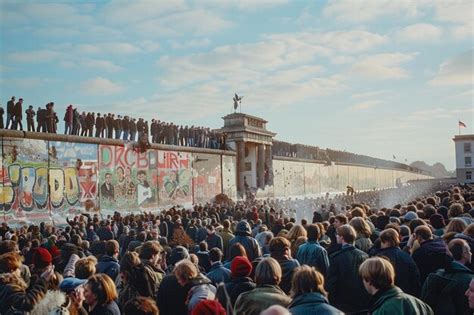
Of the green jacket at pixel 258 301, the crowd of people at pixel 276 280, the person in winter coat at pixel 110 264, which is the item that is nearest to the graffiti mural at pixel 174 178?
the crowd of people at pixel 276 280

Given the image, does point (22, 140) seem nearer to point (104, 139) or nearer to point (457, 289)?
point (104, 139)

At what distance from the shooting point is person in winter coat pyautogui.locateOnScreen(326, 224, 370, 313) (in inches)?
246

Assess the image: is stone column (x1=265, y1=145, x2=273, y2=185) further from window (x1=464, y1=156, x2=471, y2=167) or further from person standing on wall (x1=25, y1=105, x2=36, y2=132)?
window (x1=464, y1=156, x2=471, y2=167)

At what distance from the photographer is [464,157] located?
76438 mm

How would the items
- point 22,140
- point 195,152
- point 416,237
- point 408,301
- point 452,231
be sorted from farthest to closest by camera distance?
1. point 195,152
2. point 22,140
3. point 452,231
4. point 416,237
5. point 408,301

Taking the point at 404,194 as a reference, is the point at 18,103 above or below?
above

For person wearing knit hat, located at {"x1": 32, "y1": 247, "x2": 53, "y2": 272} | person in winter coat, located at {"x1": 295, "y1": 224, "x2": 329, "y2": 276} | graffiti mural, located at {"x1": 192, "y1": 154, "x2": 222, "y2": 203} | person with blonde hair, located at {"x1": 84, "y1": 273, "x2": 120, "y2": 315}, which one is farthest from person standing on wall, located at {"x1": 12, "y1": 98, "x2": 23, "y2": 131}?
person with blonde hair, located at {"x1": 84, "y1": 273, "x2": 120, "y2": 315}

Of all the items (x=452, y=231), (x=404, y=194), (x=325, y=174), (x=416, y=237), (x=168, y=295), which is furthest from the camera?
(x=325, y=174)

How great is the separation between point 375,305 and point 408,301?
28 centimetres

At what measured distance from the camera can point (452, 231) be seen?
741cm

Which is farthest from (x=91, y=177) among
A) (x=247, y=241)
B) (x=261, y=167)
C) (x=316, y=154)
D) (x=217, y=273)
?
(x=316, y=154)

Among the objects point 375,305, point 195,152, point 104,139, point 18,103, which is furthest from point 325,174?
point 375,305

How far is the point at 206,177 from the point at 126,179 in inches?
358

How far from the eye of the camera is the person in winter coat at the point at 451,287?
5113 mm
